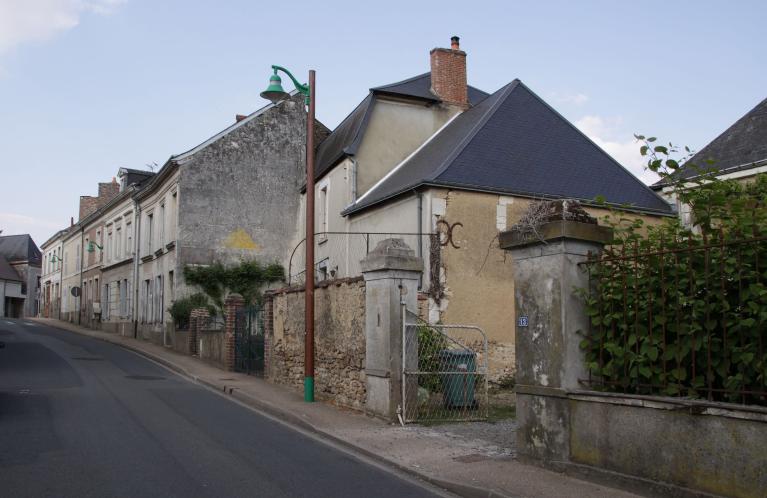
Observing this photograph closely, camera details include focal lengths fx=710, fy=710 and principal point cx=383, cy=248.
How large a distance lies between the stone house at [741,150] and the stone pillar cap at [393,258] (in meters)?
8.02

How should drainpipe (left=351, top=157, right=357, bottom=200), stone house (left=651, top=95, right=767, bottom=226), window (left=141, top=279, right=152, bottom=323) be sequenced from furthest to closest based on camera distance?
window (left=141, top=279, right=152, bottom=323) < drainpipe (left=351, top=157, right=357, bottom=200) < stone house (left=651, top=95, right=767, bottom=226)

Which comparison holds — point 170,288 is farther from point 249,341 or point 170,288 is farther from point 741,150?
point 741,150

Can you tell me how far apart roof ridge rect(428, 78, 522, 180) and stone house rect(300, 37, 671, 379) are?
42 mm

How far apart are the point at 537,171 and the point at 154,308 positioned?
19068 mm

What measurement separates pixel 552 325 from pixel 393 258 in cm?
385

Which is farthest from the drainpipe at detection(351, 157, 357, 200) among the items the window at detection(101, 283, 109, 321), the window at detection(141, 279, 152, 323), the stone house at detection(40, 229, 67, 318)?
the stone house at detection(40, 229, 67, 318)

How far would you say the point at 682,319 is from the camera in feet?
19.8

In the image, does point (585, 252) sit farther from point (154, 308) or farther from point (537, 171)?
point (154, 308)

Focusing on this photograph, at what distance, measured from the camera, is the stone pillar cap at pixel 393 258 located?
10.6m

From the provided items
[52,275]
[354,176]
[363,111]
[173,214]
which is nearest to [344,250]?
[354,176]

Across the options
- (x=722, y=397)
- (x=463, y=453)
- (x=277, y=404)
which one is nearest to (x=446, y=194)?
(x=277, y=404)

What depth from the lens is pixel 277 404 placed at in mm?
12445

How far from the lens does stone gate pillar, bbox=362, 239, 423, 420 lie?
10555 millimetres

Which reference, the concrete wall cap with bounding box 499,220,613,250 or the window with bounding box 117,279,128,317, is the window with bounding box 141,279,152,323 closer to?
the window with bounding box 117,279,128,317
